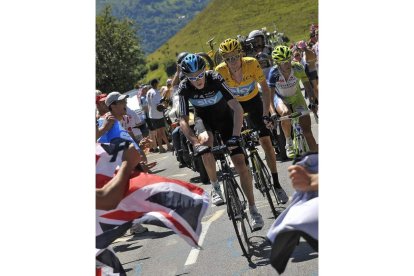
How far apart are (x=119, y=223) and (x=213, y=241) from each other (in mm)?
4833

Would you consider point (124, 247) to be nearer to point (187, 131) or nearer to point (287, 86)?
point (187, 131)

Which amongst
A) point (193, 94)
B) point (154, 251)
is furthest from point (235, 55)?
point (154, 251)

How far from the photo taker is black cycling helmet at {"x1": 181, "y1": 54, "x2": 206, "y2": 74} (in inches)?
324

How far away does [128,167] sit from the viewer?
4605 millimetres

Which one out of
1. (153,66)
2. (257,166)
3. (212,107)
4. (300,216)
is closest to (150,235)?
(257,166)

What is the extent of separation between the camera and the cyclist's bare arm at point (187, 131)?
8375 mm

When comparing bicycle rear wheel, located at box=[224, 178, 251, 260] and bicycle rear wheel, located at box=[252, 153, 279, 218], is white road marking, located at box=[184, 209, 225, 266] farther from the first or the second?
bicycle rear wheel, located at box=[252, 153, 279, 218]

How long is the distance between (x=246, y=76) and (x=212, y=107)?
1265mm

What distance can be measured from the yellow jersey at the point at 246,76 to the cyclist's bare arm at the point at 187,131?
1530mm

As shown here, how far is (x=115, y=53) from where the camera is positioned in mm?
74375

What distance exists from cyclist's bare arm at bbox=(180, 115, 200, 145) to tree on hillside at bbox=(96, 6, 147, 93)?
6087 centimetres

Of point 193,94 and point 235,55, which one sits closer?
point 193,94
